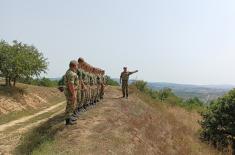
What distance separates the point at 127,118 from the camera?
19000mm

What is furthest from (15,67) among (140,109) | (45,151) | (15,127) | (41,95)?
(45,151)

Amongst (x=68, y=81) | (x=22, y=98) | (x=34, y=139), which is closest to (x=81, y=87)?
(x=68, y=81)

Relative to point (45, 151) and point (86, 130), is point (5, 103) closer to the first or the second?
point (86, 130)

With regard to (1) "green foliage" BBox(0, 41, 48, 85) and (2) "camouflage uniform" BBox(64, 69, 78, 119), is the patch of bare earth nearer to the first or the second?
(1) "green foliage" BBox(0, 41, 48, 85)

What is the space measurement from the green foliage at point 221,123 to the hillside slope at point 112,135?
1.83 m

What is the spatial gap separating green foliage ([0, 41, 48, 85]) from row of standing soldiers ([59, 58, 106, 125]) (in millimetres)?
12355

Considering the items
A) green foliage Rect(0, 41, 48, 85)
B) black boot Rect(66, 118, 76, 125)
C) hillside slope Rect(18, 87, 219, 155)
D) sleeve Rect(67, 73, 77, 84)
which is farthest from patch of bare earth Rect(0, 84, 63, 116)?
sleeve Rect(67, 73, 77, 84)

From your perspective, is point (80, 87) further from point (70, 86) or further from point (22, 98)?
point (22, 98)

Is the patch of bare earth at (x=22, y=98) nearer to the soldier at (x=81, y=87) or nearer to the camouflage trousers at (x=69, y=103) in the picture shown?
the soldier at (x=81, y=87)

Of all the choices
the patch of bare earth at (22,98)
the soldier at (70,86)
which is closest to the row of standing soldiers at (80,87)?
the soldier at (70,86)

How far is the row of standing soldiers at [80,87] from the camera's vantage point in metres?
13.6

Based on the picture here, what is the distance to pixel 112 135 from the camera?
47.0 feet

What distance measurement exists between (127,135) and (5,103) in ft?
49.7

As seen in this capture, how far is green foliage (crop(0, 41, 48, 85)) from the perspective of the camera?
33000 mm
